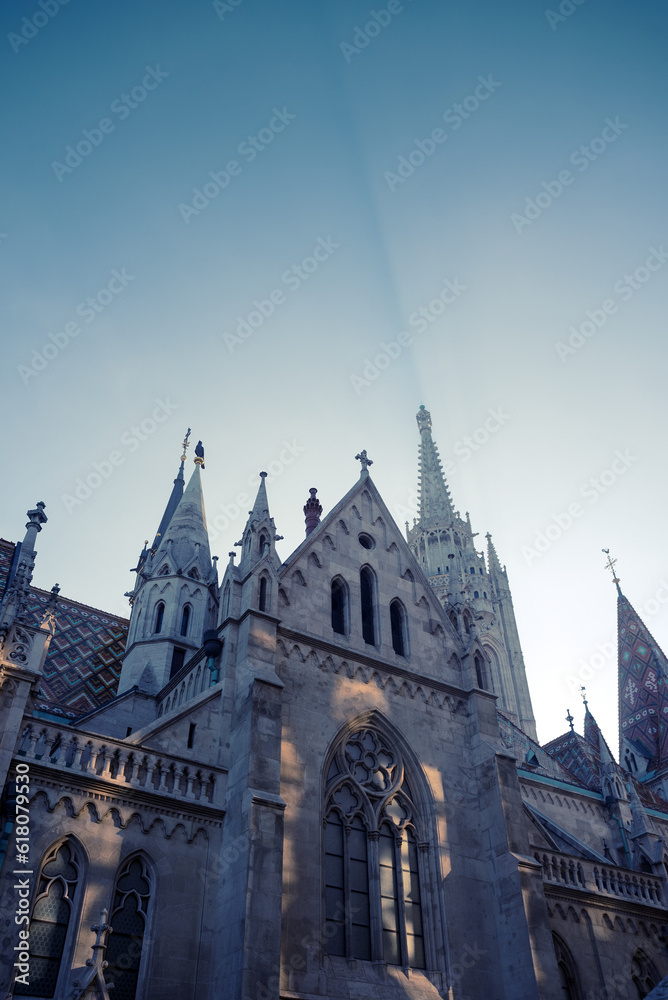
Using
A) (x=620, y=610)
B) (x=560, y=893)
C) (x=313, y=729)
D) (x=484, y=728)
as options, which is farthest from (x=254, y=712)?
(x=620, y=610)

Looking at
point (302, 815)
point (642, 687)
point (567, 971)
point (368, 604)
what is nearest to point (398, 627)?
point (368, 604)

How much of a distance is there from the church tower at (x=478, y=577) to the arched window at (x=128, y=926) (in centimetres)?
4225

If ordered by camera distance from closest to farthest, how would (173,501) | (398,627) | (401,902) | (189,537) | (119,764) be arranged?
(119,764) → (401,902) → (398,627) → (189,537) → (173,501)

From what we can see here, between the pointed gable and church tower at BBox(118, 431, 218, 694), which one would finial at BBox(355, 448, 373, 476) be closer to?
church tower at BBox(118, 431, 218, 694)

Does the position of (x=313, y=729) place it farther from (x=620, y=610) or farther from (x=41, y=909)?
(x=620, y=610)

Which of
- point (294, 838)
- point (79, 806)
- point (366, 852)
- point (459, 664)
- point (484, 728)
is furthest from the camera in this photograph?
point (459, 664)

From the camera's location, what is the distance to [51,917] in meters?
12.0

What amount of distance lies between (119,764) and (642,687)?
1351 inches

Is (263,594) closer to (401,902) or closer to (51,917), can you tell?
(401,902)

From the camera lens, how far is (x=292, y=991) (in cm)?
1311

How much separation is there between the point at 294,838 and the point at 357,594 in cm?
649

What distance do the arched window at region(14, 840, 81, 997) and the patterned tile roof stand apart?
9.00 m

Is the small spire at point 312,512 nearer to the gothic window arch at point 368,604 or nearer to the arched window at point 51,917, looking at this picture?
the gothic window arch at point 368,604

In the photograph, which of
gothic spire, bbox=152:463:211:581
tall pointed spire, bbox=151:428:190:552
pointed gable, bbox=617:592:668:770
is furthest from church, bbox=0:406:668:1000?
pointed gable, bbox=617:592:668:770
